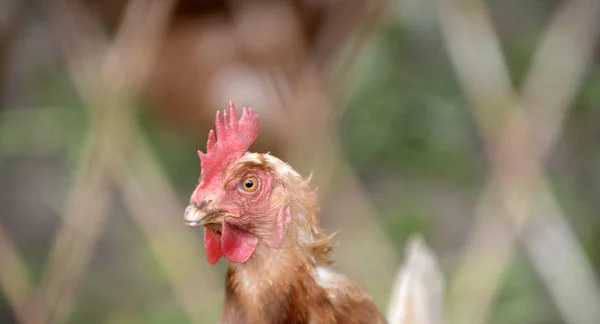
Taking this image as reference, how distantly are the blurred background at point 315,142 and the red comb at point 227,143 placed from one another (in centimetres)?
119

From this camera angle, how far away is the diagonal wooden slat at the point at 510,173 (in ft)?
6.36

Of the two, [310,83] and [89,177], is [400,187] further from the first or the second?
[89,177]

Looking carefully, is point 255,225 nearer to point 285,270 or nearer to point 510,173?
point 285,270

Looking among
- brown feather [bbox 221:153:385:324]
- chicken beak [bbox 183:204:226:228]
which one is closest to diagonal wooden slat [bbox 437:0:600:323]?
brown feather [bbox 221:153:385:324]

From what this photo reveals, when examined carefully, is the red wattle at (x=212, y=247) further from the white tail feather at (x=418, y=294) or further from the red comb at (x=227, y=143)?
the white tail feather at (x=418, y=294)

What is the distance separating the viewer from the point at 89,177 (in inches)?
74.7

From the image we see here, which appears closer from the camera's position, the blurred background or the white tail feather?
the white tail feather

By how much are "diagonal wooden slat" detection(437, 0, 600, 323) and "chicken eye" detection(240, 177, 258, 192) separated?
1355 mm

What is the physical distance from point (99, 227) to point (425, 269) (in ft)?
4.72

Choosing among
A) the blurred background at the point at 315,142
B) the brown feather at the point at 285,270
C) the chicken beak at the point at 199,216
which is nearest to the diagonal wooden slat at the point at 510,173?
the blurred background at the point at 315,142

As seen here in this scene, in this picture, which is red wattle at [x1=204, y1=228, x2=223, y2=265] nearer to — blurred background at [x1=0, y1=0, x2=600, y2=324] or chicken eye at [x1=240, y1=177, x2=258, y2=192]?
chicken eye at [x1=240, y1=177, x2=258, y2=192]

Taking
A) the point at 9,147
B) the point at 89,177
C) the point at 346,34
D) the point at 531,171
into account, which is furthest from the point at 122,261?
the point at 531,171

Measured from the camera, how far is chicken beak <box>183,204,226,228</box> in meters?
0.61

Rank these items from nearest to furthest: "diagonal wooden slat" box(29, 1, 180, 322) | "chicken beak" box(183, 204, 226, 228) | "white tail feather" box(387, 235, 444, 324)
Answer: "chicken beak" box(183, 204, 226, 228) < "white tail feather" box(387, 235, 444, 324) < "diagonal wooden slat" box(29, 1, 180, 322)
